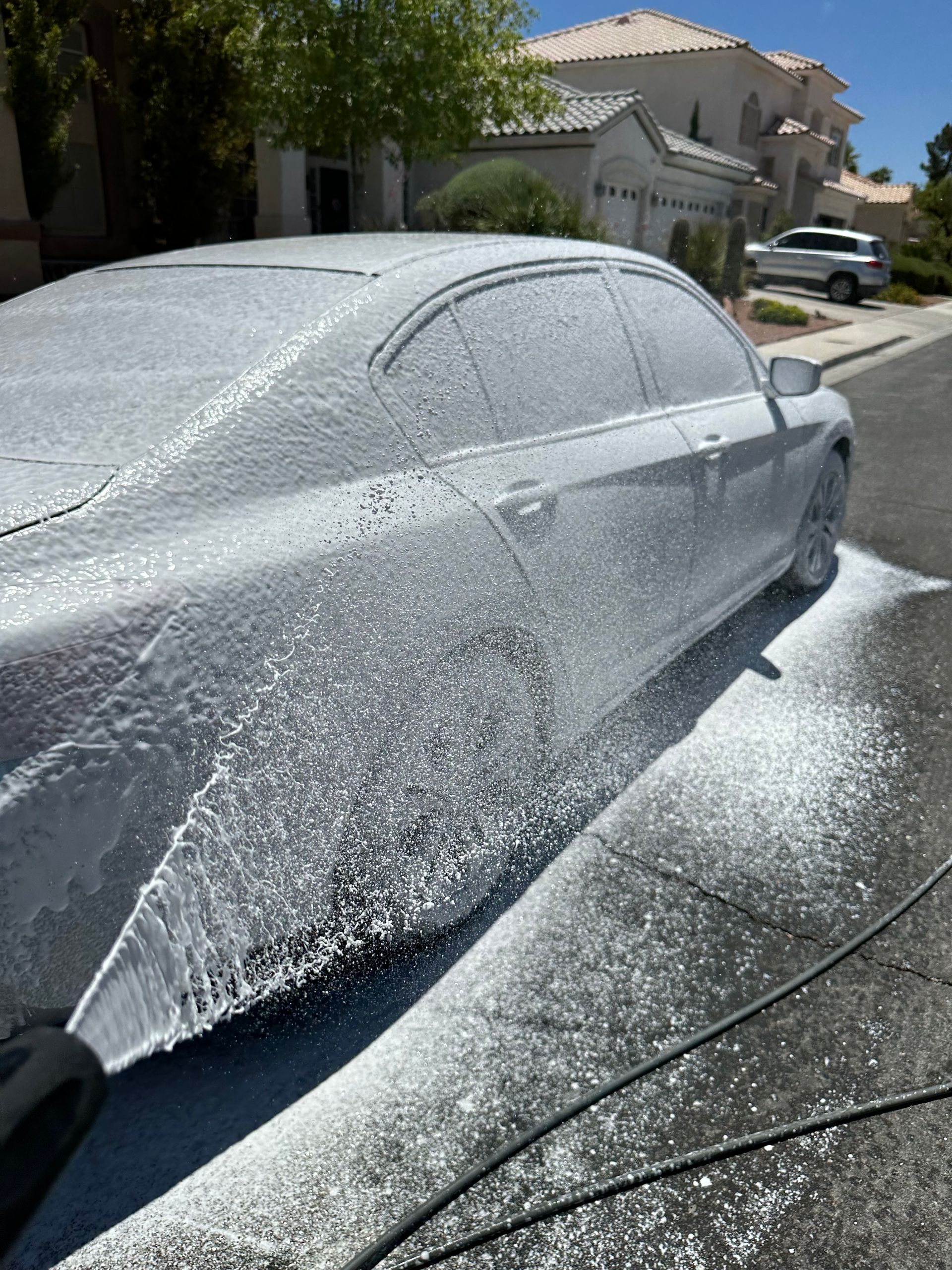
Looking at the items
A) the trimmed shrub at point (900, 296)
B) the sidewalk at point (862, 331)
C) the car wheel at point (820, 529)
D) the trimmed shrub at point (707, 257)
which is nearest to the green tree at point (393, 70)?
the sidewalk at point (862, 331)

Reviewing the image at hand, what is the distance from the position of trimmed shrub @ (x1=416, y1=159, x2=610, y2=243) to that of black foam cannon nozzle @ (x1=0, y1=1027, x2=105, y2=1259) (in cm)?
1603

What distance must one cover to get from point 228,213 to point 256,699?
1930cm

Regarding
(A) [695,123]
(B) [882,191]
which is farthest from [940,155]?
(A) [695,123]

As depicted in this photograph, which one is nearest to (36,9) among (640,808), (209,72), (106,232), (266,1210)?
(209,72)

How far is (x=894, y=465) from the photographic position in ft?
30.4

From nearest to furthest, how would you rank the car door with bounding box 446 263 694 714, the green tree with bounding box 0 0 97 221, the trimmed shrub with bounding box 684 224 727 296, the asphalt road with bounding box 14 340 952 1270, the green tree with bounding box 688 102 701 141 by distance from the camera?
1. the asphalt road with bounding box 14 340 952 1270
2. the car door with bounding box 446 263 694 714
3. the green tree with bounding box 0 0 97 221
4. the trimmed shrub with bounding box 684 224 727 296
5. the green tree with bounding box 688 102 701 141

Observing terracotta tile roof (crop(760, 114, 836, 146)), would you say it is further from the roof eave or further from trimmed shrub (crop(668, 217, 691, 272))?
trimmed shrub (crop(668, 217, 691, 272))

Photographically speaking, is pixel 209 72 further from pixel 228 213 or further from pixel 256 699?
pixel 256 699

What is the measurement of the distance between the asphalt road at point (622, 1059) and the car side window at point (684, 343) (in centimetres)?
131

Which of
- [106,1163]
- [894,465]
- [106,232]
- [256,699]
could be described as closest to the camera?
[256,699]

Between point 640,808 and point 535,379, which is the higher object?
point 535,379

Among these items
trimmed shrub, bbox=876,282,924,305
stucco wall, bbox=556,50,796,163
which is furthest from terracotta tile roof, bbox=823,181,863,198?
trimmed shrub, bbox=876,282,924,305

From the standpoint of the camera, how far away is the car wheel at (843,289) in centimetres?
3052

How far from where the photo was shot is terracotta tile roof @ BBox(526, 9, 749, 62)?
136ft
